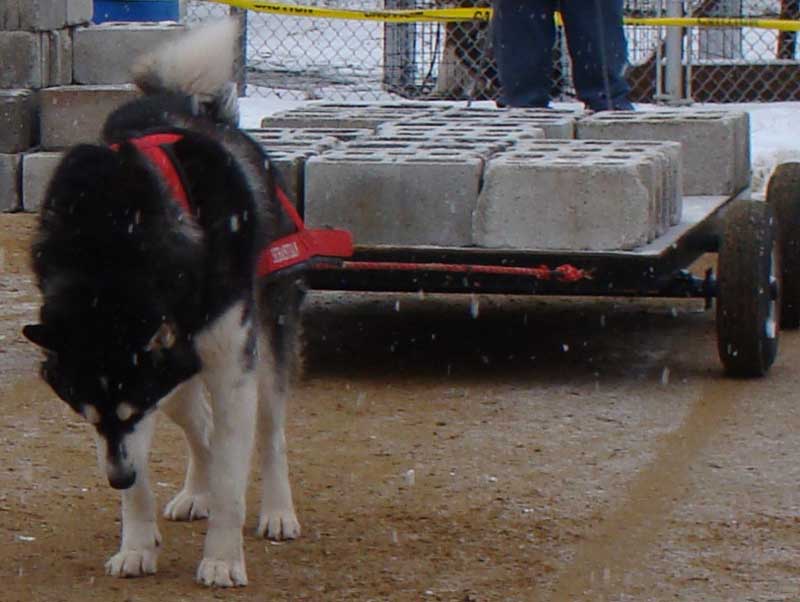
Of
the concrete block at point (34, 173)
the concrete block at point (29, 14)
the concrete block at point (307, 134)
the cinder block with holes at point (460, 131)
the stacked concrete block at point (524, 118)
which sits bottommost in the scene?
the concrete block at point (34, 173)

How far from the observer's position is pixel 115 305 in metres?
3.63

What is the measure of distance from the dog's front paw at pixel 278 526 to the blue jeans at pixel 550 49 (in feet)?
15.7

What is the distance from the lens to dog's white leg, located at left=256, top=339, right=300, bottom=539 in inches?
178

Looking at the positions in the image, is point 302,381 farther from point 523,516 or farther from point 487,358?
point 523,516

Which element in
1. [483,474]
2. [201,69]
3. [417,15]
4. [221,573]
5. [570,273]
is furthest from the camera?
[417,15]

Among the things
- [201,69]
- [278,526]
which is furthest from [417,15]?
[278,526]

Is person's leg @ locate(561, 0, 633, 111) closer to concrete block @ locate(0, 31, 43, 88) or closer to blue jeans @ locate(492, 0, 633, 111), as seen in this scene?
blue jeans @ locate(492, 0, 633, 111)

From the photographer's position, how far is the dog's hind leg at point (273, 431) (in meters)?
4.53

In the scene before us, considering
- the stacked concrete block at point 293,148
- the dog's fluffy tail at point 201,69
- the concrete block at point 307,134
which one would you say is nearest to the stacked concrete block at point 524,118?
the concrete block at point 307,134

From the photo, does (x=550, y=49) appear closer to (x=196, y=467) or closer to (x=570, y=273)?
(x=570, y=273)

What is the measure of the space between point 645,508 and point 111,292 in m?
1.82

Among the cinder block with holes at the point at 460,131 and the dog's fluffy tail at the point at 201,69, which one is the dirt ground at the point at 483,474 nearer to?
the cinder block with holes at the point at 460,131

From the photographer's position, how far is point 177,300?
379cm

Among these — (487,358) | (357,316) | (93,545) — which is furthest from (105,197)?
(357,316)
